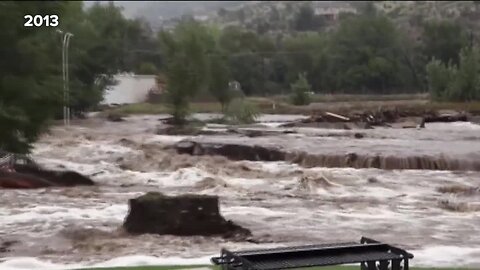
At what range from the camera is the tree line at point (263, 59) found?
53.2 metres

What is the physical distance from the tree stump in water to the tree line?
8.50 ft

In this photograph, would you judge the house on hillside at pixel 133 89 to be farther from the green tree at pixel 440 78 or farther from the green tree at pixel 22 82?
the green tree at pixel 22 82

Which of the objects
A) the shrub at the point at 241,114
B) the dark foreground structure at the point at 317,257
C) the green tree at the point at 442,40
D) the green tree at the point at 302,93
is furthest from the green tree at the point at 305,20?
the dark foreground structure at the point at 317,257

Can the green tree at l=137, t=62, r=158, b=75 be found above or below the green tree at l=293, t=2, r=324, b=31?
below

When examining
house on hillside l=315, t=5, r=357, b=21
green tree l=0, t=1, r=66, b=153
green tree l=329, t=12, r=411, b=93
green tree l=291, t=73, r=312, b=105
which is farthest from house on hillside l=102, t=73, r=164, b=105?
house on hillside l=315, t=5, r=357, b=21

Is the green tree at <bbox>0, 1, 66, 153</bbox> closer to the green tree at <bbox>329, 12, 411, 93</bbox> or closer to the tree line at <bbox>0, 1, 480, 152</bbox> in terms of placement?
the tree line at <bbox>0, 1, 480, 152</bbox>

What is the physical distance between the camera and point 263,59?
306 feet

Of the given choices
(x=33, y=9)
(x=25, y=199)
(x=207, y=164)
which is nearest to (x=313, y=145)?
(x=207, y=164)

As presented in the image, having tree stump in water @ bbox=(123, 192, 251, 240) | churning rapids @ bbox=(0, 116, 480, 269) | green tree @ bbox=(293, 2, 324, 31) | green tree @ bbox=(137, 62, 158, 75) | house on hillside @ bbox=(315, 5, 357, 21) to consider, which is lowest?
churning rapids @ bbox=(0, 116, 480, 269)

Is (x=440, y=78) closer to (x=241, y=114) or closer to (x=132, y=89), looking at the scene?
(x=241, y=114)
